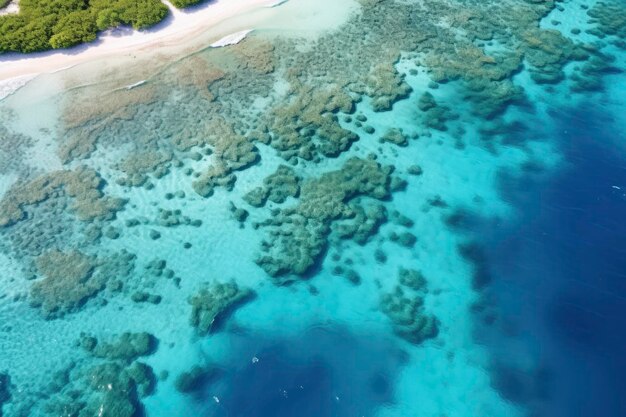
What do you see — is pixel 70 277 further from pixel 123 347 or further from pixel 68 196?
Answer: pixel 68 196

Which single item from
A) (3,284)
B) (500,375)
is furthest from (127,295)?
(500,375)

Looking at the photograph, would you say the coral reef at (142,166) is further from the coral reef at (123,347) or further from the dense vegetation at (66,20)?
the dense vegetation at (66,20)

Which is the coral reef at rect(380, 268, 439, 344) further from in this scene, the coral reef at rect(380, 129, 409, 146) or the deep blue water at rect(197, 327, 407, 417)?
the coral reef at rect(380, 129, 409, 146)

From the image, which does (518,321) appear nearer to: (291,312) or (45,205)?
(291,312)

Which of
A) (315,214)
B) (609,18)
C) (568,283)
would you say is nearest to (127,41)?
(315,214)

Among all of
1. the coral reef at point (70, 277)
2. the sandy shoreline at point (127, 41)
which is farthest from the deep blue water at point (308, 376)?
the sandy shoreline at point (127, 41)

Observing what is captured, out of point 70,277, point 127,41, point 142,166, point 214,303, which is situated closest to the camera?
point 214,303

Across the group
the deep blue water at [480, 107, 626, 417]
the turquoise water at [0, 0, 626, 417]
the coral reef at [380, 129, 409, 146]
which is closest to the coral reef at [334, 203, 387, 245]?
the turquoise water at [0, 0, 626, 417]
